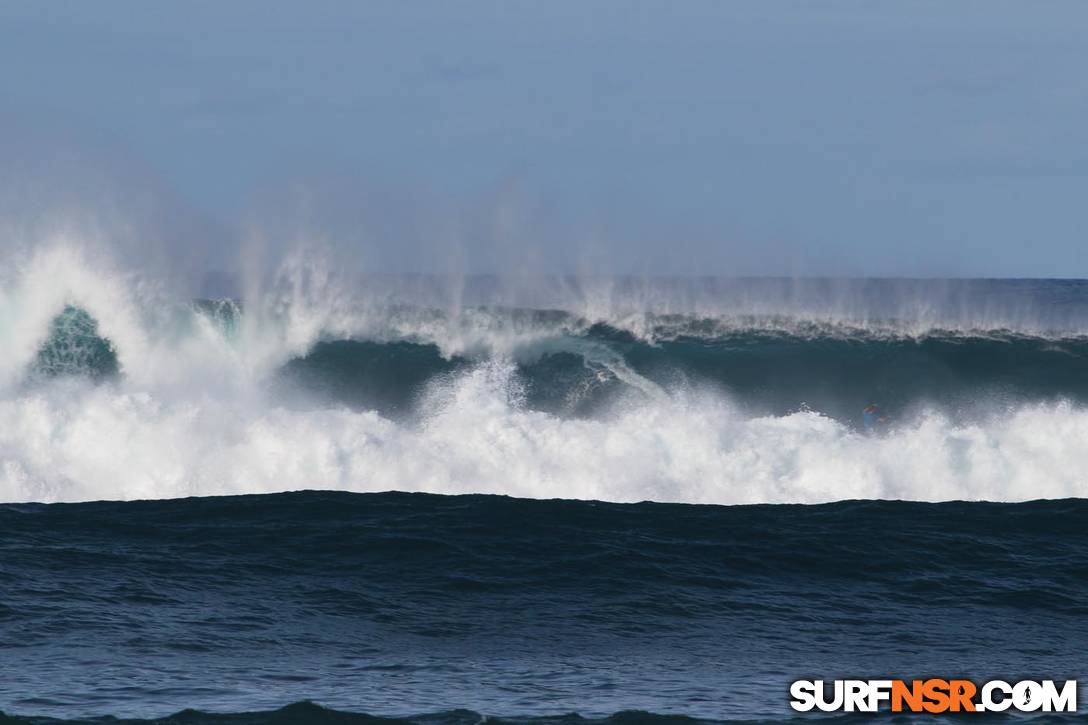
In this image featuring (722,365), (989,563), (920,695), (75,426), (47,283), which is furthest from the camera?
(722,365)

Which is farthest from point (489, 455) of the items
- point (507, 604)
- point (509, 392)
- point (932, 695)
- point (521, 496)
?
point (932, 695)

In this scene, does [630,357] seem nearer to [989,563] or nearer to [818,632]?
[989,563]

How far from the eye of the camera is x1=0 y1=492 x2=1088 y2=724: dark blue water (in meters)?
11.4

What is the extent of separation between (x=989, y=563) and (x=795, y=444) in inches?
205

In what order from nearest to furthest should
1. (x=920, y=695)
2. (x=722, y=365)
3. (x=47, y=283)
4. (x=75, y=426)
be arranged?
1. (x=920, y=695)
2. (x=75, y=426)
3. (x=47, y=283)
4. (x=722, y=365)

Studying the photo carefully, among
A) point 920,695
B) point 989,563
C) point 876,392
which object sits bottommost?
point 920,695

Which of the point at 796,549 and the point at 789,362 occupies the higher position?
the point at 789,362

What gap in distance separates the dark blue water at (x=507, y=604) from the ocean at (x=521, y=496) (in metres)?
0.06

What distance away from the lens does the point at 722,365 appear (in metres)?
26.3

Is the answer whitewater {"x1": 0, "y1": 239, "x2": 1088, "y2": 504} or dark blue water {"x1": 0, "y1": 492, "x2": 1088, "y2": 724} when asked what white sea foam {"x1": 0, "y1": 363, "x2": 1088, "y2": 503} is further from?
dark blue water {"x1": 0, "y1": 492, "x2": 1088, "y2": 724}

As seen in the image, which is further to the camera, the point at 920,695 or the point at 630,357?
the point at 630,357

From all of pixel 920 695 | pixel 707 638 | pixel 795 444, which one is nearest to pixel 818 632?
pixel 707 638

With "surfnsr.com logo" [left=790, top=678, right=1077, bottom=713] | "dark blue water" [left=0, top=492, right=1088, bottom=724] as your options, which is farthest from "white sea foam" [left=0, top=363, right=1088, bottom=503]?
"surfnsr.com logo" [left=790, top=678, right=1077, bottom=713]

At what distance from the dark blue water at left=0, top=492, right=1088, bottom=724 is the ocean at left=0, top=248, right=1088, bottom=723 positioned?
2.3 inches
